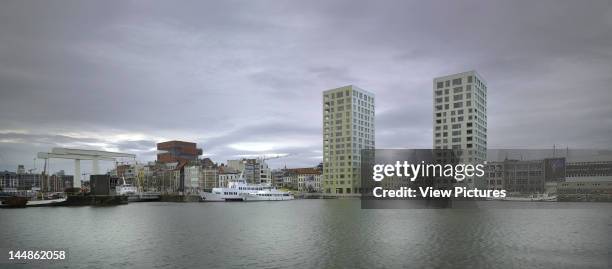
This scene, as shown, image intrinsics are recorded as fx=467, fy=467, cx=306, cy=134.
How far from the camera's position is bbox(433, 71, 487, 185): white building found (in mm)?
187875

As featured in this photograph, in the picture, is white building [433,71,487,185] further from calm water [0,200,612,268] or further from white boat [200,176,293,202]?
calm water [0,200,612,268]

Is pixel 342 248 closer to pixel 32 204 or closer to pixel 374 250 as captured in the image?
pixel 374 250

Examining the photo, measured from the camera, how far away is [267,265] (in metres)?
34.2

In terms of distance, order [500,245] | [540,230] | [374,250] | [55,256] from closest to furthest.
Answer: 1. [55,256]
2. [374,250]
3. [500,245]
4. [540,230]

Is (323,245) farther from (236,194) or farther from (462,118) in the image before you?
(462,118)

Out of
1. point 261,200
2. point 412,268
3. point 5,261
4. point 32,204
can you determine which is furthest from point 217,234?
point 261,200

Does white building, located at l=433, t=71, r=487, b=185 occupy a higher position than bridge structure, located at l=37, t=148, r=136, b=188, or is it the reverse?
white building, located at l=433, t=71, r=487, b=185

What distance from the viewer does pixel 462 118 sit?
628 feet

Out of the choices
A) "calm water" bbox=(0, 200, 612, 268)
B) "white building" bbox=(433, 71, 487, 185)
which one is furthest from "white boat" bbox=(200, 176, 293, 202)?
"calm water" bbox=(0, 200, 612, 268)

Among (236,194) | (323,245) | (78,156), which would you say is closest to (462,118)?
(236,194)

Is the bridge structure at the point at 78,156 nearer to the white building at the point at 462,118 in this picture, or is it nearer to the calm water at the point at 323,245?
the calm water at the point at 323,245

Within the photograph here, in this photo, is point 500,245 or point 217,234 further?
point 217,234

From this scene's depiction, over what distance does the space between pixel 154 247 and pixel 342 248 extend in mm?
17358

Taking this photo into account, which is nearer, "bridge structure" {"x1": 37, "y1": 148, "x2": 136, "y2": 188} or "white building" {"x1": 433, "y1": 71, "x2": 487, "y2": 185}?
"bridge structure" {"x1": 37, "y1": 148, "x2": 136, "y2": 188}
